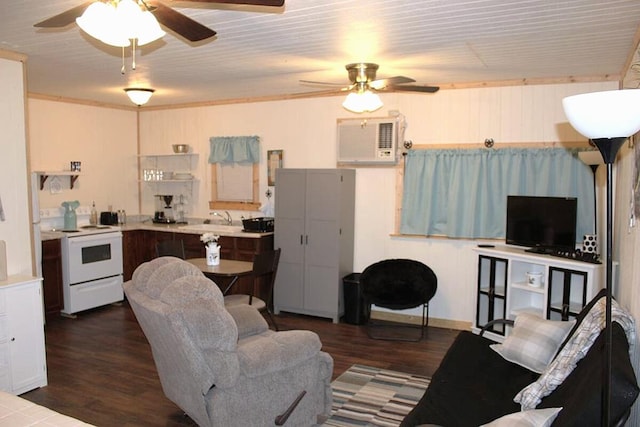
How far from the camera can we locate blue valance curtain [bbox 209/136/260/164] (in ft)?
20.9

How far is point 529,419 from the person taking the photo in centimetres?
178

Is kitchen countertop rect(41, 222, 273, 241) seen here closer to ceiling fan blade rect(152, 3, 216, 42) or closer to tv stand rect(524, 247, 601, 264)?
tv stand rect(524, 247, 601, 264)

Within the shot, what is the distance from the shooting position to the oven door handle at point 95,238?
560 cm

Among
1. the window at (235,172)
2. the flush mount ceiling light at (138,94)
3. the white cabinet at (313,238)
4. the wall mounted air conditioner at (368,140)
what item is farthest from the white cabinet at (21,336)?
the wall mounted air conditioner at (368,140)

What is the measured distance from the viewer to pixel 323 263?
5.49 metres

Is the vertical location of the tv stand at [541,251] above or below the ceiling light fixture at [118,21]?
below

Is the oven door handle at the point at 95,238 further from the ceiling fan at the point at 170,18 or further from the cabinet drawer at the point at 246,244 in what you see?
the ceiling fan at the point at 170,18

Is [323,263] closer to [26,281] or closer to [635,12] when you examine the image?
[26,281]

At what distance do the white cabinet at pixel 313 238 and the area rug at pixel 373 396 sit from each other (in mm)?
1417

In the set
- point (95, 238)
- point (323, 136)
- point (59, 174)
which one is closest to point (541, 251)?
point (323, 136)

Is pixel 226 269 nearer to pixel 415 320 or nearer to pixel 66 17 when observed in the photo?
pixel 415 320

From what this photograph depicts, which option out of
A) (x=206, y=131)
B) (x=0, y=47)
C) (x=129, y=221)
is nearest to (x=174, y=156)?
(x=206, y=131)

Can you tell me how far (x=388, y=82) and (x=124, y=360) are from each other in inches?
130

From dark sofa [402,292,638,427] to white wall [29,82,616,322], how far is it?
201 cm
